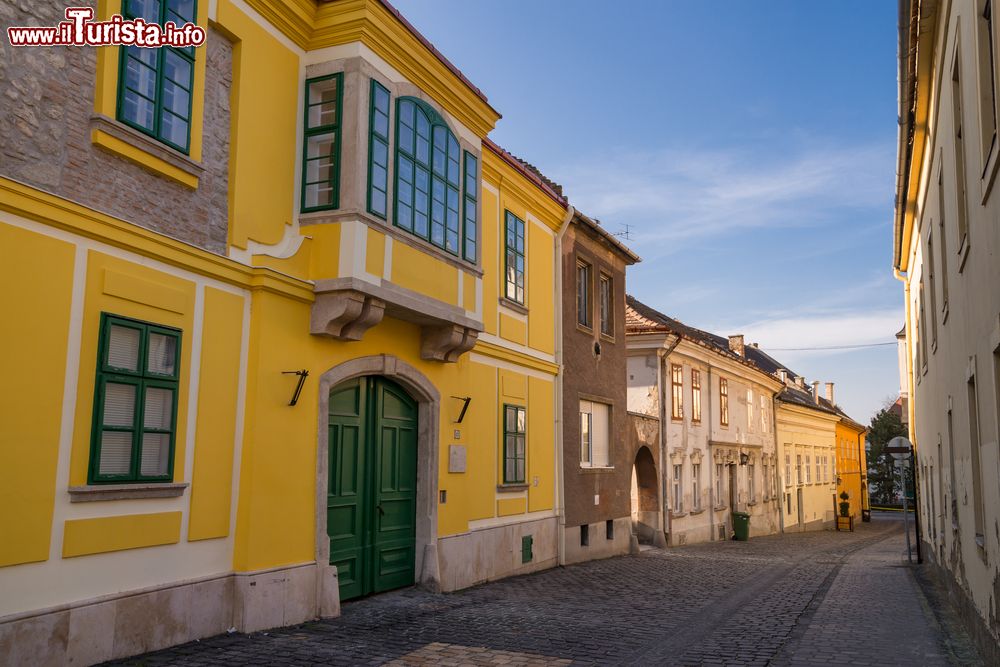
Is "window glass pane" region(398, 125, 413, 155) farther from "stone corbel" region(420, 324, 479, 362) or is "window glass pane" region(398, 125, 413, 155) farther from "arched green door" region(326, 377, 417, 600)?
"arched green door" region(326, 377, 417, 600)

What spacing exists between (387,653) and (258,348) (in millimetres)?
3405

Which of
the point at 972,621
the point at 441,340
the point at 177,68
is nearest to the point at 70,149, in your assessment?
the point at 177,68

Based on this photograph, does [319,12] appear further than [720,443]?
No

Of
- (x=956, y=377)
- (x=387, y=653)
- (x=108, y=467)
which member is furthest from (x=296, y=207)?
(x=956, y=377)

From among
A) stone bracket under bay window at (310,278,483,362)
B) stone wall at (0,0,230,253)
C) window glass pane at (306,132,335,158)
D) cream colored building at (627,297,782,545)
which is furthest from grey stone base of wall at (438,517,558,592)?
cream colored building at (627,297,782,545)

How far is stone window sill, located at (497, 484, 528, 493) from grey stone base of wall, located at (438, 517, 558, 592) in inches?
23.1

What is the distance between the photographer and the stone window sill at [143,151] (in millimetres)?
7406

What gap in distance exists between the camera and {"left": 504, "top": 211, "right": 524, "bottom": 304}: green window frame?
50.9ft

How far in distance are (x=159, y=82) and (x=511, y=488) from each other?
920cm

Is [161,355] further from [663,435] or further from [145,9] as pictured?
[663,435]

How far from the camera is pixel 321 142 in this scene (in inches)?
404

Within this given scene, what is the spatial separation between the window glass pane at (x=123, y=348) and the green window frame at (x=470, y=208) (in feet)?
18.2

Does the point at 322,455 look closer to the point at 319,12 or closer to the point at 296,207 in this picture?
the point at 296,207

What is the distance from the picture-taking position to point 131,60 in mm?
7816
